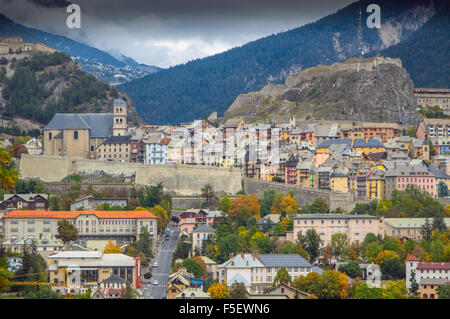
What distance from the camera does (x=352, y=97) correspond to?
67000mm

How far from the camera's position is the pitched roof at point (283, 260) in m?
36.0

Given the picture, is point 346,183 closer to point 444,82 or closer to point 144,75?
point 444,82

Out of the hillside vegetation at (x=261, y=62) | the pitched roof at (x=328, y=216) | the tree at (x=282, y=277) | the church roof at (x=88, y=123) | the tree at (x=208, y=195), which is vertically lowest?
the tree at (x=282, y=277)

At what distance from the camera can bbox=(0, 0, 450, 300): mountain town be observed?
35.5 m

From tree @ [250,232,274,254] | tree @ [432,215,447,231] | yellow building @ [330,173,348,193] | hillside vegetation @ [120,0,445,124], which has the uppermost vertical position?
hillside vegetation @ [120,0,445,124]

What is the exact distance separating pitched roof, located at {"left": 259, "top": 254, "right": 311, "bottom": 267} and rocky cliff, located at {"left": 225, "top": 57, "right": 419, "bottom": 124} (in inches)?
1101

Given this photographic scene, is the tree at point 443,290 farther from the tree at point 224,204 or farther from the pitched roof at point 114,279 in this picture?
the tree at point 224,204

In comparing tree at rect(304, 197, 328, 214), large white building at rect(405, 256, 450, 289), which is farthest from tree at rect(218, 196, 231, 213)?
large white building at rect(405, 256, 450, 289)

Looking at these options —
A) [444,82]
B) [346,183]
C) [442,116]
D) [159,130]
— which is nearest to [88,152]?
[159,130]

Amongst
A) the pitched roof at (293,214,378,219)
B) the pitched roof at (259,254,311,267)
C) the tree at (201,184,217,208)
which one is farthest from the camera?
the tree at (201,184,217,208)

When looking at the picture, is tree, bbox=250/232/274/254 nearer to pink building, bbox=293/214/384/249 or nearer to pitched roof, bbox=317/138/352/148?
pink building, bbox=293/214/384/249

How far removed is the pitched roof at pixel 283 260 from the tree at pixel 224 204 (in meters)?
7.97

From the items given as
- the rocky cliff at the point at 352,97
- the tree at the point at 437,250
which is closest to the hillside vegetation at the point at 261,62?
the rocky cliff at the point at 352,97
